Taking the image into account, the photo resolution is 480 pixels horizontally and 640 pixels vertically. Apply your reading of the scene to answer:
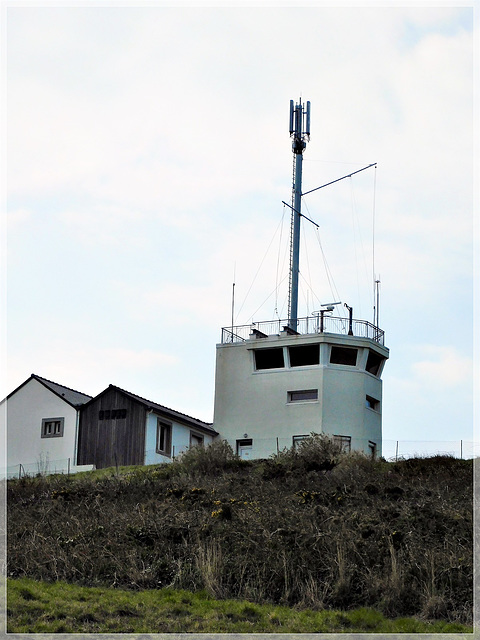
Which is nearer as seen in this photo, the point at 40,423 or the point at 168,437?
the point at 168,437

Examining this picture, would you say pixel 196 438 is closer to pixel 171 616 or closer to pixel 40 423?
pixel 40 423

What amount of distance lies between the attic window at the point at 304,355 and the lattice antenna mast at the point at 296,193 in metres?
1.74

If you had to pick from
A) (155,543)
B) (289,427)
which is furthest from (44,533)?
(289,427)

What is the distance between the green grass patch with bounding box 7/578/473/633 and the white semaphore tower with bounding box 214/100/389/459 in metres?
21.8

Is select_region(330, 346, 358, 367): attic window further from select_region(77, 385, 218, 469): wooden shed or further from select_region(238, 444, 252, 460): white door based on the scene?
select_region(77, 385, 218, 469): wooden shed

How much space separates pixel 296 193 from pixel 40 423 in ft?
56.1

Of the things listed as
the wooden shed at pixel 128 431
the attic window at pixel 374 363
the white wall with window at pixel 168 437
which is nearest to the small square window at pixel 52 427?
the wooden shed at pixel 128 431

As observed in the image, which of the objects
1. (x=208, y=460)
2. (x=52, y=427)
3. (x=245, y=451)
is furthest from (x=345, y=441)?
(x=52, y=427)

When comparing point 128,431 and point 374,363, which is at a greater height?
point 374,363

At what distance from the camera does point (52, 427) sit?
146 ft

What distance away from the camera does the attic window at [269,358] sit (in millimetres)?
44469

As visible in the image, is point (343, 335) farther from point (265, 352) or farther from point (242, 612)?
point (242, 612)

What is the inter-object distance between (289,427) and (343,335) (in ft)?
16.2

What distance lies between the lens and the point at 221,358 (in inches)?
1789
